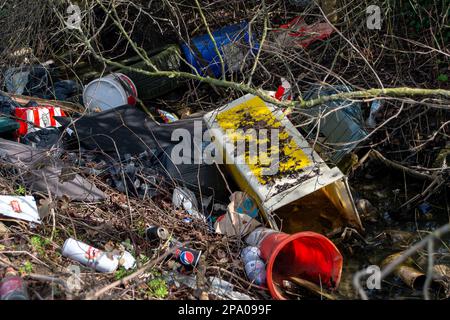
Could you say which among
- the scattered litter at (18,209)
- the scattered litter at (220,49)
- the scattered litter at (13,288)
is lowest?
the scattered litter at (13,288)

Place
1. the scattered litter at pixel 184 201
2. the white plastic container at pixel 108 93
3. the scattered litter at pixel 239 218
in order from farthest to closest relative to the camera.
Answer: the white plastic container at pixel 108 93 < the scattered litter at pixel 184 201 < the scattered litter at pixel 239 218

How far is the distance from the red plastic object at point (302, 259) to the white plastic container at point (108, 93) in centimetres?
207

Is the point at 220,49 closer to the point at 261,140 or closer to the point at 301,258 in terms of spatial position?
the point at 261,140

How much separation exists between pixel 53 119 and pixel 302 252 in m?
2.40

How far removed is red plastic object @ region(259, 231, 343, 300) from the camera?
3607mm

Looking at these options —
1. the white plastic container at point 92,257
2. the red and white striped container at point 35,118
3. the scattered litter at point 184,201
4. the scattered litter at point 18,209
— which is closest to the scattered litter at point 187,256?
the white plastic container at point 92,257

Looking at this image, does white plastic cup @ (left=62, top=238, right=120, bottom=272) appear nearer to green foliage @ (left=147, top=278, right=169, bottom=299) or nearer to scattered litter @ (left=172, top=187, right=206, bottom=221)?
green foliage @ (left=147, top=278, right=169, bottom=299)

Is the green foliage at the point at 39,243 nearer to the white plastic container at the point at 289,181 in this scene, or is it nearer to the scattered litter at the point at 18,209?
the scattered litter at the point at 18,209

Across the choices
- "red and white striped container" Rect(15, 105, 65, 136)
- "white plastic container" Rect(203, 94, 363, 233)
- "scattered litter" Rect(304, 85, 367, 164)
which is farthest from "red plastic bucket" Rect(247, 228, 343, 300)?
"red and white striped container" Rect(15, 105, 65, 136)

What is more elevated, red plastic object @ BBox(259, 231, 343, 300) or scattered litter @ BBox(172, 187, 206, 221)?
scattered litter @ BBox(172, 187, 206, 221)

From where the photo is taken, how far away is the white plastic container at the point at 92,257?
3.53m

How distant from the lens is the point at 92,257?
3543 mm

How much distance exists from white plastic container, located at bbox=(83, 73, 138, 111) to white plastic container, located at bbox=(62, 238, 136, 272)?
6.08ft

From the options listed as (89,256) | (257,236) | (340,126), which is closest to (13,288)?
(89,256)
